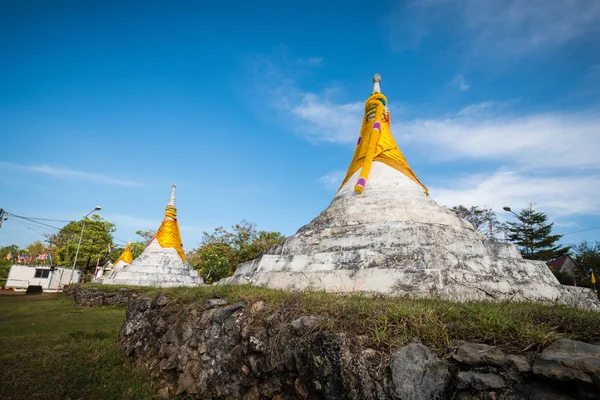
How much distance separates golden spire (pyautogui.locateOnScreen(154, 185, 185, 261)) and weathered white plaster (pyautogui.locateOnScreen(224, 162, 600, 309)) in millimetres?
15660

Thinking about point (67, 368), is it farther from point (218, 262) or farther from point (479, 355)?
point (218, 262)

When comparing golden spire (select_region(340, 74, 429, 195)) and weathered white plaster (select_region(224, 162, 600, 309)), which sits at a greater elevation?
golden spire (select_region(340, 74, 429, 195))

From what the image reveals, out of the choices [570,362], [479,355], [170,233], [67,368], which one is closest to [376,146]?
[479,355]

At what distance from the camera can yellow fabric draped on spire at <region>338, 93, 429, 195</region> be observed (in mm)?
10516

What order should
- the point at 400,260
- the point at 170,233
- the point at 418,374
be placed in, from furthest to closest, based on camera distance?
the point at 170,233 → the point at 400,260 → the point at 418,374

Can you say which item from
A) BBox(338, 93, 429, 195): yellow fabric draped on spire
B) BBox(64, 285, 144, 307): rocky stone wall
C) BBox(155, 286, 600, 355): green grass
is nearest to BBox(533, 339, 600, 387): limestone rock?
BBox(155, 286, 600, 355): green grass

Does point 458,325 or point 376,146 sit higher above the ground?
point 376,146

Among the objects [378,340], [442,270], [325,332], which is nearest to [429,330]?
[378,340]

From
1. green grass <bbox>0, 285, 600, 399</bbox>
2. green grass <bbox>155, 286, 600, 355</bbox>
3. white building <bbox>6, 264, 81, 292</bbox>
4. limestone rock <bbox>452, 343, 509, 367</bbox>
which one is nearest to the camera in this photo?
limestone rock <bbox>452, 343, 509, 367</bbox>

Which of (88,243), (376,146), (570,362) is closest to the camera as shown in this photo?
(570,362)

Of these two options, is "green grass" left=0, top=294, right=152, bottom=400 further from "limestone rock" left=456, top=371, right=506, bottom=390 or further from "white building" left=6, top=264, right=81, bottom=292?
"white building" left=6, top=264, right=81, bottom=292

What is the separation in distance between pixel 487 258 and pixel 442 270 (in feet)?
5.21

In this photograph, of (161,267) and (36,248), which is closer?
(161,267)

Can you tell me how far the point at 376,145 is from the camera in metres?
11.2
